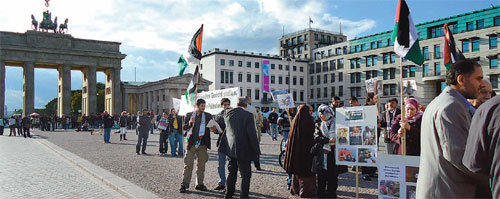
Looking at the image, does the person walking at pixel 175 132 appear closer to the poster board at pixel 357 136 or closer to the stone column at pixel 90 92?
the poster board at pixel 357 136

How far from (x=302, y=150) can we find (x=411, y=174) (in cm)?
275

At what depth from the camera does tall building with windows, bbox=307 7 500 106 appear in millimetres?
54469

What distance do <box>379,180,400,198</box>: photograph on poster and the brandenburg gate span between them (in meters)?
62.6

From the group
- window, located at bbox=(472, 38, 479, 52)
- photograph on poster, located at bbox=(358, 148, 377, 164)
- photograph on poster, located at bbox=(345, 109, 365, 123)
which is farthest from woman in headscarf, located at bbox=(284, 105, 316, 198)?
window, located at bbox=(472, 38, 479, 52)

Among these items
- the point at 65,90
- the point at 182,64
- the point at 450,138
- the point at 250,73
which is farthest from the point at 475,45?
the point at 65,90

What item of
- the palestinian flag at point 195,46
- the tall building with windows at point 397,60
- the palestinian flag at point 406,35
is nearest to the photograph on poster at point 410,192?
the palestinian flag at point 406,35

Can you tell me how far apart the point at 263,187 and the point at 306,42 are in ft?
276

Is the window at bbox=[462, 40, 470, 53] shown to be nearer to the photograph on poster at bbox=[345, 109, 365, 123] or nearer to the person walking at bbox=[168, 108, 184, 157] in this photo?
the person walking at bbox=[168, 108, 184, 157]

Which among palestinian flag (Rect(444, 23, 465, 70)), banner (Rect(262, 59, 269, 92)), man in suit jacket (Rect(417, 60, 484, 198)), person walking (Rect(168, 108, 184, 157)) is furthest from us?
banner (Rect(262, 59, 269, 92))

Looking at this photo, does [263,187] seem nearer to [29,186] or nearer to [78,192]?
[78,192]

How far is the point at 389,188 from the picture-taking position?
16.9ft

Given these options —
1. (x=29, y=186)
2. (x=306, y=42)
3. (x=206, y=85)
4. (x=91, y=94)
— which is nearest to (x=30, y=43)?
(x=91, y=94)

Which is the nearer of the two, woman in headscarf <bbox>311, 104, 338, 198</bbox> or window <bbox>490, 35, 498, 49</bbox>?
woman in headscarf <bbox>311, 104, 338, 198</bbox>

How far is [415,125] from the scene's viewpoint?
24.1 feet
